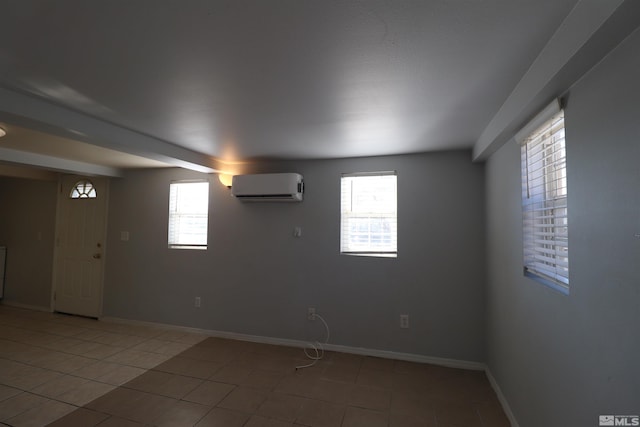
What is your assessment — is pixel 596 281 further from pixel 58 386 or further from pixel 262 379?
pixel 58 386

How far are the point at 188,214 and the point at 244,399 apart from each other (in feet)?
8.32

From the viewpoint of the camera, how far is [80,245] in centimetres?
448

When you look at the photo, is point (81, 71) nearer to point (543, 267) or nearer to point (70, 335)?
point (543, 267)

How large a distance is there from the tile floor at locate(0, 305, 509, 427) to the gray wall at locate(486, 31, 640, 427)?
2.66 ft

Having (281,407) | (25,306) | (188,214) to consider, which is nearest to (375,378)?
(281,407)

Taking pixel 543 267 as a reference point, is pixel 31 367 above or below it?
below

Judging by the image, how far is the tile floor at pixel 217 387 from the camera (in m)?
2.12

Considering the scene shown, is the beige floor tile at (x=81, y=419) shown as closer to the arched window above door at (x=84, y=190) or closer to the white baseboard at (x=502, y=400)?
the white baseboard at (x=502, y=400)

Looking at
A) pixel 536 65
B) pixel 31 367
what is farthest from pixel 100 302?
pixel 536 65

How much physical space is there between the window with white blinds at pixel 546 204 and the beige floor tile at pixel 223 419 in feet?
7.33

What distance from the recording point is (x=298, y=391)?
247 cm

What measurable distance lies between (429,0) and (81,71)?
176 cm
